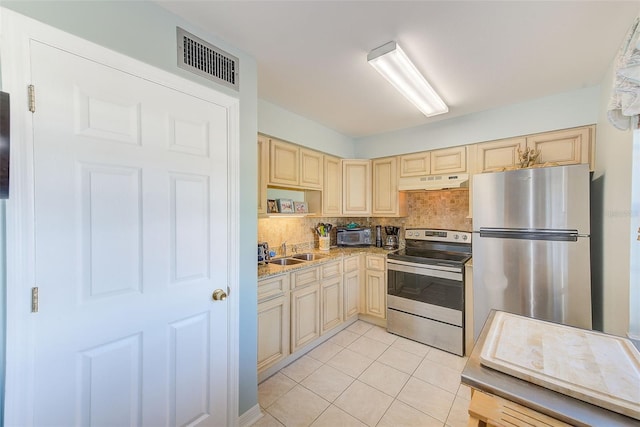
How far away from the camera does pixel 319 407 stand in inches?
70.5

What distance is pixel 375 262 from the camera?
306 centimetres

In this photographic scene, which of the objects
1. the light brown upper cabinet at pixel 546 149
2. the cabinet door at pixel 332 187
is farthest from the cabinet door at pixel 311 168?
the light brown upper cabinet at pixel 546 149

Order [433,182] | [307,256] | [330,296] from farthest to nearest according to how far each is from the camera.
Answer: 1. [307,256]
2. [433,182]
3. [330,296]

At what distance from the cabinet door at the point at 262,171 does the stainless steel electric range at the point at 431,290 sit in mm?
1577

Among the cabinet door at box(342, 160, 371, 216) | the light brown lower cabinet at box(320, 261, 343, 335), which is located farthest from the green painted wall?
the cabinet door at box(342, 160, 371, 216)

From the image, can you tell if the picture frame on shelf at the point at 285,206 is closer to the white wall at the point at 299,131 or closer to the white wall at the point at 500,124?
the white wall at the point at 299,131

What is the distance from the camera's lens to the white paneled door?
3.15ft

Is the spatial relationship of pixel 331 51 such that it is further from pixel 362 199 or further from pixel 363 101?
pixel 362 199

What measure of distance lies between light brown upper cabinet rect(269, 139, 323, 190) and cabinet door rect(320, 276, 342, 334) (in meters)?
1.10

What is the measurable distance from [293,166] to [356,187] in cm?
108

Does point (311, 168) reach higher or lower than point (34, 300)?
higher

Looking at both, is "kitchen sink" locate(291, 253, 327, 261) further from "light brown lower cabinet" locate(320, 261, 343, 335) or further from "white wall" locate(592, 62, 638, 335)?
"white wall" locate(592, 62, 638, 335)

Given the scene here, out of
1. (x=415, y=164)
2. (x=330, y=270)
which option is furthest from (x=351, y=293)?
(x=415, y=164)

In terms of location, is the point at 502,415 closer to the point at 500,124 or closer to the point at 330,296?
the point at 330,296
